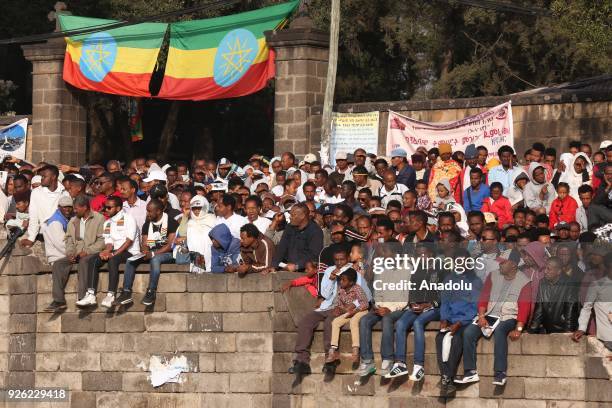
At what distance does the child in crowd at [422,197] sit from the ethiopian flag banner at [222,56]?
6313 millimetres

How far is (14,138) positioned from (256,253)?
10877 mm

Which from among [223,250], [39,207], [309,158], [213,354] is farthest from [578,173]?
[39,207]

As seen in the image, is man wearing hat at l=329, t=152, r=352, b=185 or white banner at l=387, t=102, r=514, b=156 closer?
man wearing hat at l=329, t=152, r=352, b=185

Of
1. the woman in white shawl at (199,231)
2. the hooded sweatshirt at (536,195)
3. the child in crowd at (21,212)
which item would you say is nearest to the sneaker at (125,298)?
the woman in white shawl at (199,231)

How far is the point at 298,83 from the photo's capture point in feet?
79.6

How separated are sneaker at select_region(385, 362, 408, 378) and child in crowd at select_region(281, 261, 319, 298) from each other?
149 centimetres

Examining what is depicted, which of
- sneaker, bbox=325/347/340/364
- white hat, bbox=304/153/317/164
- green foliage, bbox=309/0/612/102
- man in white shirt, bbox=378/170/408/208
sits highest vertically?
green foliage, bbox=309/0/612/102

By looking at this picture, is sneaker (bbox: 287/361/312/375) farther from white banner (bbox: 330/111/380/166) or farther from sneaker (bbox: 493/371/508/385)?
white banner (bbox: 330/111/380/166)

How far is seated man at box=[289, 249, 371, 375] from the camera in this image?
54.7ft

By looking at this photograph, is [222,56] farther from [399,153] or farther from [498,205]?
[498,205]

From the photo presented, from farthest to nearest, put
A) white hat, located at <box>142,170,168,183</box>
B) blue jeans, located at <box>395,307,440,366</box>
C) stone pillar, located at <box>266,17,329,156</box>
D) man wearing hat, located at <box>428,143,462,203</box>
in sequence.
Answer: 1. stone pillar, located at <box>266,17,329,156</box>
2. white hat, located at <box>142,170,168,183</box>
3. man wearing hat, located at <box>428,143,462,203</box>
4. blue jeans, located at <box>395,307,440,366</box>

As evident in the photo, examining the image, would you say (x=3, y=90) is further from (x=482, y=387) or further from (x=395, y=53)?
(x=482, y=387)

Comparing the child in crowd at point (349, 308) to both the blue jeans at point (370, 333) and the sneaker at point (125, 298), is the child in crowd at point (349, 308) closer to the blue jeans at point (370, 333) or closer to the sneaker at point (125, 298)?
the blue jeans at point (370, 333)

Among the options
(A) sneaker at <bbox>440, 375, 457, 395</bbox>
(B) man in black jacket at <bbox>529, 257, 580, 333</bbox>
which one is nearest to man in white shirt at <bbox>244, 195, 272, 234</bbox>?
(A) sneaker at <bbox>440, 375, 457, 395</bbox>
